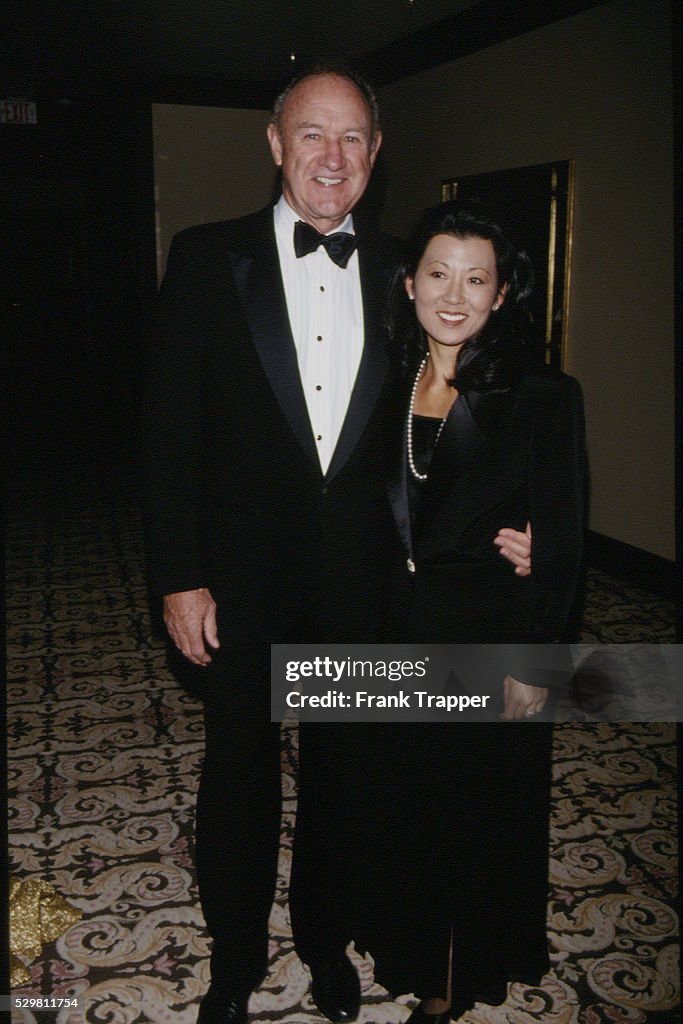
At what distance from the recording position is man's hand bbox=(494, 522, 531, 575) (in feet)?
5.65

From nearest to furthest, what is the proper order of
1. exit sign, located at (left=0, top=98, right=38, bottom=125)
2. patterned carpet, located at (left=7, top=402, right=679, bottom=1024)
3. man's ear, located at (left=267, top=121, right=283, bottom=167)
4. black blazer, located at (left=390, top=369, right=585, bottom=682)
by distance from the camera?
black blazer, located at (left=390, top=369, right=585, bottom=682) < man's ear, located at (left=267, top=121, right=283, bottom=167) < patterned carpet, located at (left=7, top=402, right=679, bottom=1024) < exit sign, located at (left=0, top=98, right=38, bottom=125)

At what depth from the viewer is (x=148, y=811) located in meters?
2.81

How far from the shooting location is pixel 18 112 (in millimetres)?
8164

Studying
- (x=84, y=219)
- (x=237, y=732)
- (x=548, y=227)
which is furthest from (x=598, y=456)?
(x=84, y=219)

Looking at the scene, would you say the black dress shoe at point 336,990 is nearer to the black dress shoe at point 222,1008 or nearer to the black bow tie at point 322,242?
the black dress shoe at point 222,1008

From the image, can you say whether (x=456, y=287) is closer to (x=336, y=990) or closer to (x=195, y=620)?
(x=195, y=620)

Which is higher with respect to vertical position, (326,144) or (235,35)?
(235,35)

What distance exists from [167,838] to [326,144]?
2.05 meters

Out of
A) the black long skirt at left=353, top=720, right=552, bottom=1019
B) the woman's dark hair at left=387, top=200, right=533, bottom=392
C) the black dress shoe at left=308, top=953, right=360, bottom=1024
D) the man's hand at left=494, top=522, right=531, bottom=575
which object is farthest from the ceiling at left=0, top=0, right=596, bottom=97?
the black dress shoe at left=308, top=953, right=360, bottom=1024

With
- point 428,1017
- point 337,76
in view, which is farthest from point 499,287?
point 428,1017

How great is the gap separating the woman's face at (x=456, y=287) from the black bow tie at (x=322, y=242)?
0.21 m

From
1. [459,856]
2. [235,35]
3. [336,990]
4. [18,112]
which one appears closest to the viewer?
[459,856]

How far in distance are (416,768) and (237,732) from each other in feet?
1.29

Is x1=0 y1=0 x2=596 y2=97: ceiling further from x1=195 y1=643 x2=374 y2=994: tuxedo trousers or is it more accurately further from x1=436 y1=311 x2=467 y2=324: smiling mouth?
x1=195 y1=643 x2=374 y2=994: tuxedo trousers
